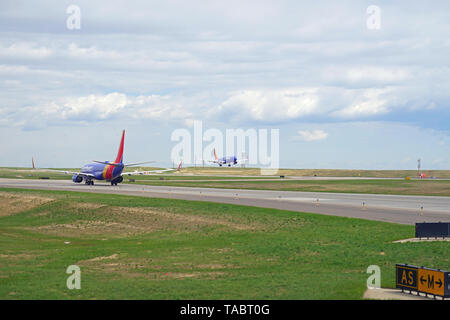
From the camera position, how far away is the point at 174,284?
80.4 ft

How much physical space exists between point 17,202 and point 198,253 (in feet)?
147

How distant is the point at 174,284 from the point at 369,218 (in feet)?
97.5

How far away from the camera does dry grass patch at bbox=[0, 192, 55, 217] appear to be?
216ft

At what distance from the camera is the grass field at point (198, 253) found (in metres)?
23.5

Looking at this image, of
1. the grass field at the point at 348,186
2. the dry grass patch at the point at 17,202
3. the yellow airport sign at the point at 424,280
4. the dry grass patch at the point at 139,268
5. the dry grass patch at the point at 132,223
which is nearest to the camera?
the yellow airport sign at the point at 424,280

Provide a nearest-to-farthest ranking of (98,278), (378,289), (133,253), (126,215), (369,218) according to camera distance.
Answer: (378,289), (98,278), (133,253), (369,218), (126,215)

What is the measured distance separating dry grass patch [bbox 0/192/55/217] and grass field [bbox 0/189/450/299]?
15.7ft

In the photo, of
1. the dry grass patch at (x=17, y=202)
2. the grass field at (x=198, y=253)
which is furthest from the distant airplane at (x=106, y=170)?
the grass field at (x=198, y=253)

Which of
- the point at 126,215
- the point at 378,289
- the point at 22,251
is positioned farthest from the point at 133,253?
the point at 126,215

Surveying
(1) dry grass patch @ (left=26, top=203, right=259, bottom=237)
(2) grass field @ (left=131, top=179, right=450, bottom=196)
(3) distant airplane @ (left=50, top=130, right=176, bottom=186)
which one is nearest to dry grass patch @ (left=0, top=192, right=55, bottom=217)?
(1) dry grass patch @ (left=26, top=203, right=259, bottom=237)

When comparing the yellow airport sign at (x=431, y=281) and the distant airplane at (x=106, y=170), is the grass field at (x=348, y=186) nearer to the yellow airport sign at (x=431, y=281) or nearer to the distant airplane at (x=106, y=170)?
the distant airplane at (x=106, y=170)

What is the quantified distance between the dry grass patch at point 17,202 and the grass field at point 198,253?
4773 mm

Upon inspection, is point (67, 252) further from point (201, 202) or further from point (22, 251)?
point (201, 202)
